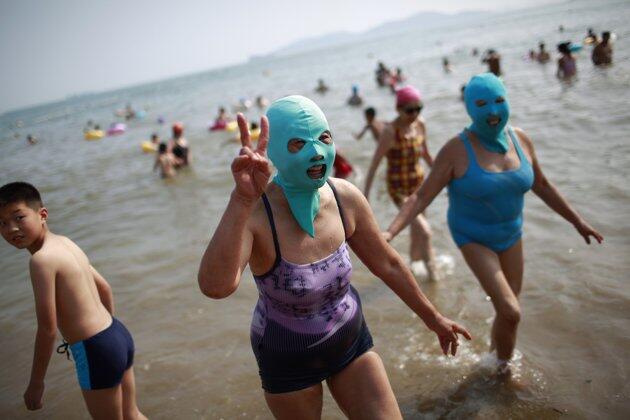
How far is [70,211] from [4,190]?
32.8ft

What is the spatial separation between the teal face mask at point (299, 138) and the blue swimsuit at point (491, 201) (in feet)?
5.05

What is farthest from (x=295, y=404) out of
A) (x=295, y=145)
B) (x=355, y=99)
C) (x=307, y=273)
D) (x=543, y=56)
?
(x=543, y=56)

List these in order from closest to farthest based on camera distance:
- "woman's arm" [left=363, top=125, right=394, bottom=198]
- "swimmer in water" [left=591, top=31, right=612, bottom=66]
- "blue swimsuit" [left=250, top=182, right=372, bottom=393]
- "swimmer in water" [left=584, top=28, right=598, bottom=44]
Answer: "blue swimsuit" [left=250, top=182, right=372, bottom=393] → "woman's arm" [left=363, top=125, right=394, bottom=198] → "swimmer in water" [left=591, top=31, right=612, bottom=66] → "swimmer in water" [left=584, top=28, right=598, bottom=44]

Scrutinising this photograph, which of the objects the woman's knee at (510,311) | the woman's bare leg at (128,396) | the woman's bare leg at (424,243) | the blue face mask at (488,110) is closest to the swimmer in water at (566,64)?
the woman's bare leg at (424,243)

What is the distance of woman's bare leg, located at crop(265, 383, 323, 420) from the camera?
2.10 metres

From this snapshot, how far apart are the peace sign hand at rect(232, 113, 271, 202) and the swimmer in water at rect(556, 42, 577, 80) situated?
1640 centimetres

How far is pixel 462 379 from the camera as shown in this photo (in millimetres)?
3469

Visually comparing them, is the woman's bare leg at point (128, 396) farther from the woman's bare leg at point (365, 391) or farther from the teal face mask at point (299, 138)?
the teal face mask at point (299, 138)

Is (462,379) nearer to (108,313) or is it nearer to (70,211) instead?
(108,313)

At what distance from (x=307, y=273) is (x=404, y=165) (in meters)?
3.45

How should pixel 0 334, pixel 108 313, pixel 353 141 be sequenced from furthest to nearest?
pixel 353 141
pixel 0 334
pixel 108 313

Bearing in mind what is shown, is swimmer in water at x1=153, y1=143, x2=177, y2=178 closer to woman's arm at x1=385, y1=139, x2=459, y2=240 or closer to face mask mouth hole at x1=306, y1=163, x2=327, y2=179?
woman's arm at x1=385, y1=139, x2=459, y2=240

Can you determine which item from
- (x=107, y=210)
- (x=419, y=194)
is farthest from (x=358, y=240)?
(x=107, y=210)

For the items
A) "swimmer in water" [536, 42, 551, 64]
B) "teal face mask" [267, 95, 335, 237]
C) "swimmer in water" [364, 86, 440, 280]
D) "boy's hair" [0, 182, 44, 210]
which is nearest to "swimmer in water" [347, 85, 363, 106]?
→ "swimmer in water" [536, 42, 551, 64]
